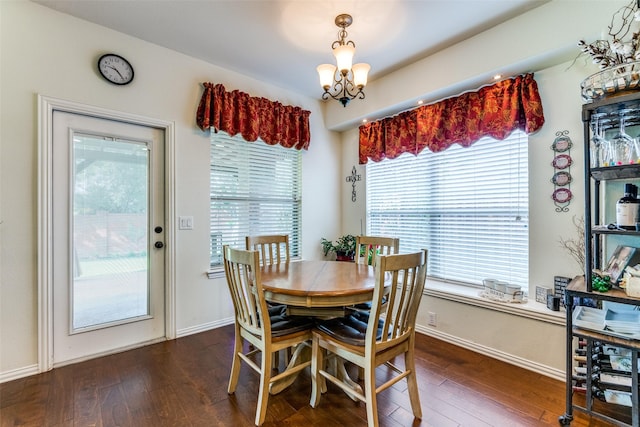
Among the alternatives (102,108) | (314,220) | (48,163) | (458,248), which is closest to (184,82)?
(102,108)

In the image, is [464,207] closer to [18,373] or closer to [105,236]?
[105,236]

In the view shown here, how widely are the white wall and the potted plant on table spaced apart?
1410mm

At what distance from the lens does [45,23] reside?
7.34ft

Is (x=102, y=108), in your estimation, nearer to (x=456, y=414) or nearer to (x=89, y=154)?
(x=89, y=154)

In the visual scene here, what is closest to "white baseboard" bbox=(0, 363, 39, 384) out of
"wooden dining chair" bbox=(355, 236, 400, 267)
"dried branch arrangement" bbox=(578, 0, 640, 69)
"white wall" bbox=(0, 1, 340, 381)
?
"white wall" bbox=(0, 1, 340, 381)

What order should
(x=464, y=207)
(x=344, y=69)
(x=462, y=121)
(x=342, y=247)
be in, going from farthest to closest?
(x=342, y=247), (x=464, y=207), (x=462, y=121), (x=344, y=69)

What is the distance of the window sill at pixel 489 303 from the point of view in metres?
2.19

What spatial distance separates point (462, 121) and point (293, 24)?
A: 179 centimetres

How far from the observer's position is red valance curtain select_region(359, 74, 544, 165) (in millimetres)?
2445

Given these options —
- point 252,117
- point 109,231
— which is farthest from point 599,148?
point 109,231

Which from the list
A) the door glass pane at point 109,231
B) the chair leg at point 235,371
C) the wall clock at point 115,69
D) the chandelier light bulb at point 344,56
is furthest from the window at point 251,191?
the chandelier light bulb at point 344,56

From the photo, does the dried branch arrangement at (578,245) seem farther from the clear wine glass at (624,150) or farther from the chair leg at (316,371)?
the chair leg at (316,371)

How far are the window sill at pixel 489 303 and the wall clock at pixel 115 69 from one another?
3401 millimetres

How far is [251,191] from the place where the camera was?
347cm
